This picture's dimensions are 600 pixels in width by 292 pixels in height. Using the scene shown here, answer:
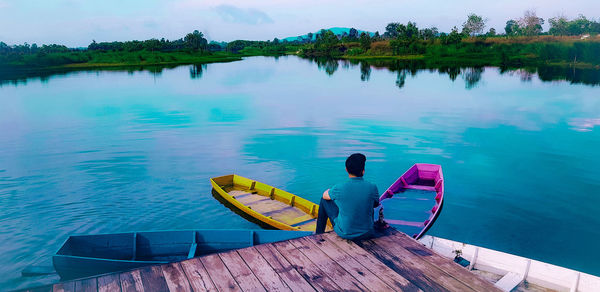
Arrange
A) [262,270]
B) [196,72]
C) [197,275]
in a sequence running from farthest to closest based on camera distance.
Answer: [196,72], [262,270], [197,275]

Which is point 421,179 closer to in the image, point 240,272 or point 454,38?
point 240,272

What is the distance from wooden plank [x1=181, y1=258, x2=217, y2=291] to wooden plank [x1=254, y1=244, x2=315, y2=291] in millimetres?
979

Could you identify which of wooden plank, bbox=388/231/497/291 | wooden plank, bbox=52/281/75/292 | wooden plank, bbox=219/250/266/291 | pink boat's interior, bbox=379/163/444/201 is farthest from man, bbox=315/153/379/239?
pink boat's interior, bbox=379/163/444/201

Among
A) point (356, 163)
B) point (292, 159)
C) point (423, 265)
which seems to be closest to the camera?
point (423, 265)

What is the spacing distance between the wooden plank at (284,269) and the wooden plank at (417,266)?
1.52 m

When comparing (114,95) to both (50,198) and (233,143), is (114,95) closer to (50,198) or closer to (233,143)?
(233,143)

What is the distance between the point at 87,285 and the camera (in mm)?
5262

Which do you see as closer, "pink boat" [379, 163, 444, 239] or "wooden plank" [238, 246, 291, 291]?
"wooden plank" [238, 246, 291, 291]

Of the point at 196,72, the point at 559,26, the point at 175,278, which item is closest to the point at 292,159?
the point at 175,278

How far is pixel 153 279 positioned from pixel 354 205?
327 centimetres

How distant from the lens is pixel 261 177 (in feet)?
52.6

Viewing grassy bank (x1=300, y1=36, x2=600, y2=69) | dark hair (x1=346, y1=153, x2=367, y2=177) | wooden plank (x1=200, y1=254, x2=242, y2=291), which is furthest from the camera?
grassy bank (x1=300, y1=36, x2=600, y2=69)

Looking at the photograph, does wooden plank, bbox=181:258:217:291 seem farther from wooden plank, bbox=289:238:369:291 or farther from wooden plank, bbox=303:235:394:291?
wooden plank, bbox=303:235:394:291

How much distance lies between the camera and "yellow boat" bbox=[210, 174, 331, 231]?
10.6m
